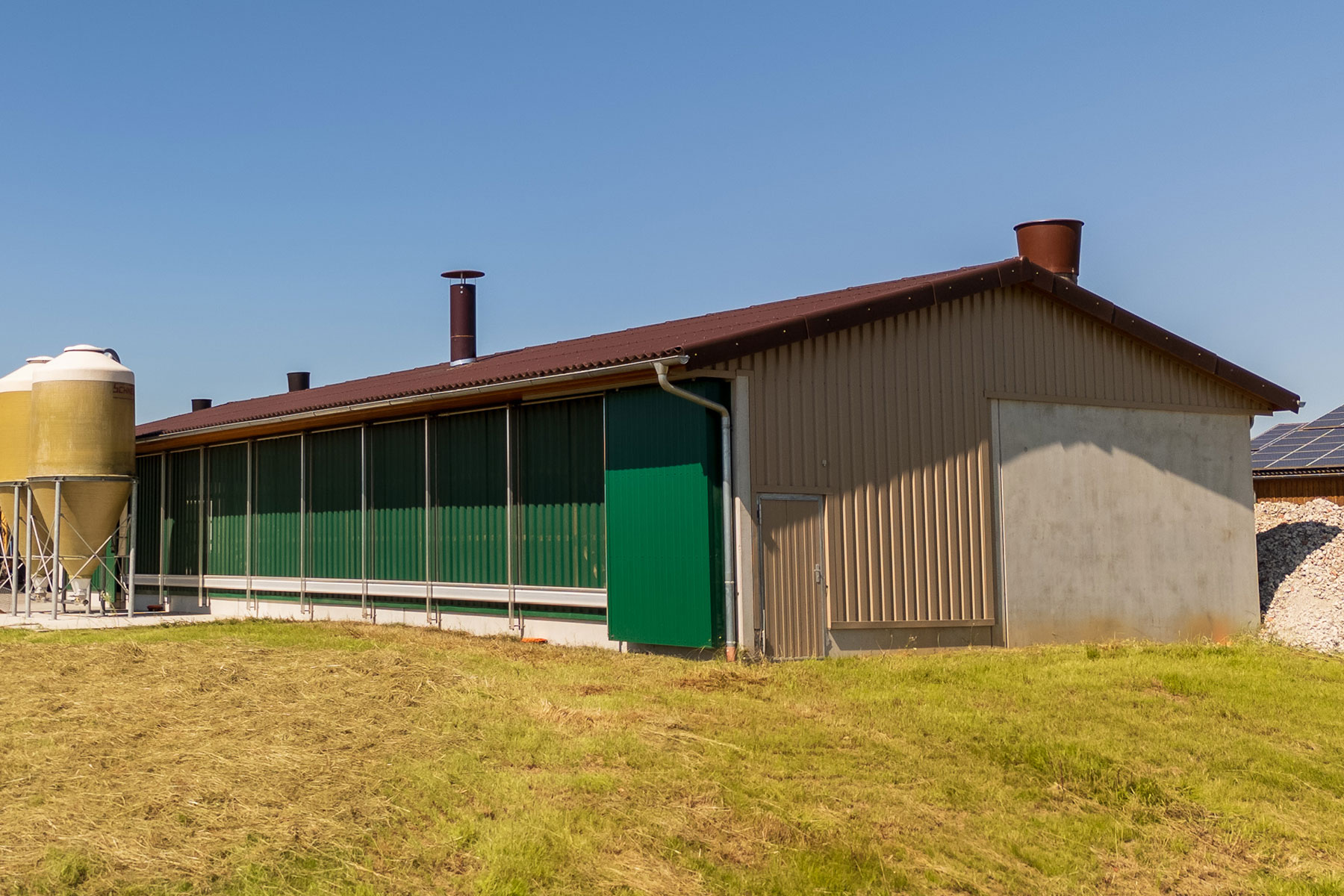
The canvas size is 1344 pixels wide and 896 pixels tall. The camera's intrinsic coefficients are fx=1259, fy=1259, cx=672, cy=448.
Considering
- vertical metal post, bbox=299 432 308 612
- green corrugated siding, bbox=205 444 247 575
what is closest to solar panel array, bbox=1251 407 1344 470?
vertical metal post, bbox=299 432 308 612

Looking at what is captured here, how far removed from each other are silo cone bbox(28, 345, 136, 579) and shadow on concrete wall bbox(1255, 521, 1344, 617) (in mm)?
19254

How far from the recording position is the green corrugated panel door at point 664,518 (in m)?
13.6

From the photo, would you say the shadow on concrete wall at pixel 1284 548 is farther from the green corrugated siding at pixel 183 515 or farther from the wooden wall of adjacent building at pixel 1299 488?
the green corrugated siding at pixel 183 515

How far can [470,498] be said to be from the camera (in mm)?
17750

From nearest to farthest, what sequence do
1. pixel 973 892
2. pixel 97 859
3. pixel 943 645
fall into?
1. pixel 97 859
2. pixel 973 892
3. pixel 943 645

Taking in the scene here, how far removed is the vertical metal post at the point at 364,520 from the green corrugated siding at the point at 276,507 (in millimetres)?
2224

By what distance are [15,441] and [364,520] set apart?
833 cm

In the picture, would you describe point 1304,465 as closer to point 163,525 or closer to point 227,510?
point 227,510

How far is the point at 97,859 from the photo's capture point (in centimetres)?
654

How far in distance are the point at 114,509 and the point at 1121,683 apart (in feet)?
57.7

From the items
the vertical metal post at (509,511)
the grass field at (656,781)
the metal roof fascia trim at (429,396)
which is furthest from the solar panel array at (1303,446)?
the metal roof fascia trim at (429,396)

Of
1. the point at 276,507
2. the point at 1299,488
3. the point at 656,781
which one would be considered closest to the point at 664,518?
the point at 656,781

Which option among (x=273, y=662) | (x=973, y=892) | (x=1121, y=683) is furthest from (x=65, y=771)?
(x=1121, y=683)

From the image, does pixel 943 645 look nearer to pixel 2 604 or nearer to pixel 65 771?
pixel 65 771
